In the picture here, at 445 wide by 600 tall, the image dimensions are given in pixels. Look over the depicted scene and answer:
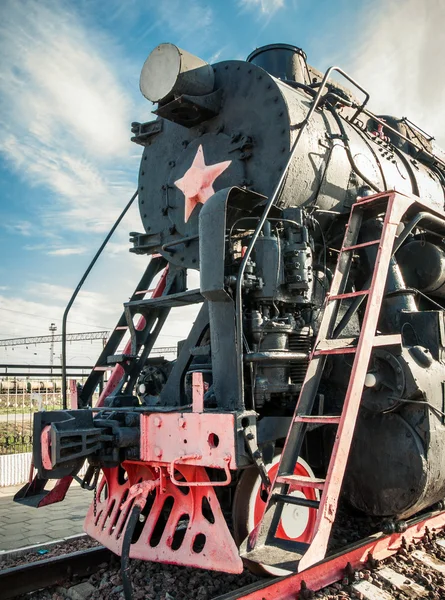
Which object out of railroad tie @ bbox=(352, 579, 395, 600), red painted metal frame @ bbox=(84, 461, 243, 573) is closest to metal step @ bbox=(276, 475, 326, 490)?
red painted metal frame @ bbox=(84, 461, 243, 573)

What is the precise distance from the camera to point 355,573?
3.44 metres

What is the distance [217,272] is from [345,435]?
119 cm

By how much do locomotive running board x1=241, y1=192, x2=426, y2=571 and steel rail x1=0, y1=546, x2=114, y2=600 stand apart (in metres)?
1.56

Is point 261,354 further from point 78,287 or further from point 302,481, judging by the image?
point 78,287

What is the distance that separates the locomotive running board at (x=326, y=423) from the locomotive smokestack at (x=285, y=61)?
6.49ft

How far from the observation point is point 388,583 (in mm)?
3301

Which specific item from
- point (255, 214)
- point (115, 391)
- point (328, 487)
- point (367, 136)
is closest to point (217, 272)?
point (255, 214)

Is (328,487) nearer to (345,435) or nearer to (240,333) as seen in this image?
(345,435)

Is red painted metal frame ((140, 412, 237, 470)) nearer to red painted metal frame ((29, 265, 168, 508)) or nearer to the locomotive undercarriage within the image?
the locomotive undercarriage

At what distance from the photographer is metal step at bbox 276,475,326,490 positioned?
2.72 metres

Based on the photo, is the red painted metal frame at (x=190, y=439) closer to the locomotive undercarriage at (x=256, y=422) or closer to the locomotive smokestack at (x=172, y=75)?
the locomotive undercarriage at (x=256, y=422)

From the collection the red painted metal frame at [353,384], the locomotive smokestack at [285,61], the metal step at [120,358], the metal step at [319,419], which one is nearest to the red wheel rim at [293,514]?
the metal step at [319,419]

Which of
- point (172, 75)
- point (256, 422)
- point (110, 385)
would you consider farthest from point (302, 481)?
point (172, 75)

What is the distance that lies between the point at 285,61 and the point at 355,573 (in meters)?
4.38
